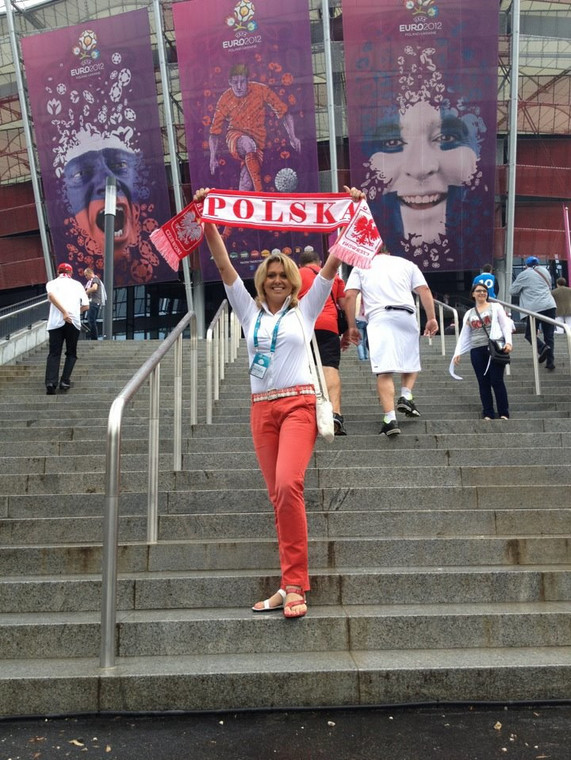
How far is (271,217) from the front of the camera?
477 cm

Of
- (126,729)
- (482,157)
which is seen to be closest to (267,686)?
(126,729)

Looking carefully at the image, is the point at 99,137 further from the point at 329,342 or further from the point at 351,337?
the point at 351,337

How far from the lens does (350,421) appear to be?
22.9ft

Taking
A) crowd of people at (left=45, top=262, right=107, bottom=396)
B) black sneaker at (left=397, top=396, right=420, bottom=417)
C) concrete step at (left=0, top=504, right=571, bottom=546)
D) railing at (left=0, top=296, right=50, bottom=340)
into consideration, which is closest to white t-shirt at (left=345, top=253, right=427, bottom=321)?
black sneaker at (left=397, top=396, right=420, bottom=417)

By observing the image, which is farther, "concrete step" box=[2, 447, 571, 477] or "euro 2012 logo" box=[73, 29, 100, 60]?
"euro 2012 logo" box=[73, 29, 100, 60]

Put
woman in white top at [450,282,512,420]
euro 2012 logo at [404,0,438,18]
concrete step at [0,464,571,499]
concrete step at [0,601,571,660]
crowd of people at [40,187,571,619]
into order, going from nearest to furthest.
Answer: concrete step at [0,601,571,660], crowd of people at [40,187,571,619], concrete step at [0,464,571,499], woman in white top at [450,282,512,420], euro 2012 logo at [404,0,438,18]

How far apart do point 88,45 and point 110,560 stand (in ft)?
90.0

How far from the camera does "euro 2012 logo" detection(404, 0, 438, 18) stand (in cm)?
2444

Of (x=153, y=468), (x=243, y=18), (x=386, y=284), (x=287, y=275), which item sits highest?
(x=243, y=18)

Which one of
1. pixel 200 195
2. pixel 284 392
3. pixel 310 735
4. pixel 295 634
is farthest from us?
pixel 200 195

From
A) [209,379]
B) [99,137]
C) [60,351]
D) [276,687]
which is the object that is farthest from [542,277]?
[99,137]

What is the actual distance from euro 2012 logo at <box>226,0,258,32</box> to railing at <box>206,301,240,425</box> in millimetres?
17667

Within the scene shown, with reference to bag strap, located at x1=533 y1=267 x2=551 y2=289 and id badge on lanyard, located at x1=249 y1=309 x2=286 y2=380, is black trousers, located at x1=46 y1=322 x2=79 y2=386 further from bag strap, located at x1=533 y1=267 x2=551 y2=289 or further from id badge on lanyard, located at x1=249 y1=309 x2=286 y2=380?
bag strap, located at x1=533 y1=267 x2=551 y2=289

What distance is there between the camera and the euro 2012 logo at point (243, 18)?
25.2 m
